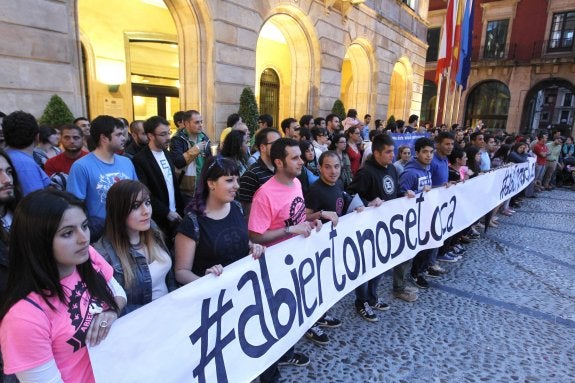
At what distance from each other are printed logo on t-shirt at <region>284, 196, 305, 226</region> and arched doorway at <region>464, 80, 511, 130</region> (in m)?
30.6

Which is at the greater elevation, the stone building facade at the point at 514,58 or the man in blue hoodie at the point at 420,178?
the stone building facade at the point at 514,58

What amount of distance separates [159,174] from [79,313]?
2.03 metres

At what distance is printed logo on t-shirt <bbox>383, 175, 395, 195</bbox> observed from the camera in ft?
11.5

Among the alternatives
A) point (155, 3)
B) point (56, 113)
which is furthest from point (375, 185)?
point (155, 3)

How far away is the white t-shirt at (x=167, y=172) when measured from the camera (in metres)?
3.34

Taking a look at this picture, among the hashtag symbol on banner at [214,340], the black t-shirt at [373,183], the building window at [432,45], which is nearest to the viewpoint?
the hashtag symbol on banner at [214,340]

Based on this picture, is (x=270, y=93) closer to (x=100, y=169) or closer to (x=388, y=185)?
(x=388, y=185)

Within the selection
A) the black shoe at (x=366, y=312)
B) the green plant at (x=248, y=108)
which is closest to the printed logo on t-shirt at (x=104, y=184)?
the black shoe at (x=366, y=312)

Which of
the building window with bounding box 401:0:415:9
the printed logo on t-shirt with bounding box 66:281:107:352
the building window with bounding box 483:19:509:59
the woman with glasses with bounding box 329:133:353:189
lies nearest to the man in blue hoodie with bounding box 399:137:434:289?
the woman with glasses with bounding box 329:133:353:189

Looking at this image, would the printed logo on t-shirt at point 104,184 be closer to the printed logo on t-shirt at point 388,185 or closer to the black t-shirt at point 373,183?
the black t-shirt at point 373,183

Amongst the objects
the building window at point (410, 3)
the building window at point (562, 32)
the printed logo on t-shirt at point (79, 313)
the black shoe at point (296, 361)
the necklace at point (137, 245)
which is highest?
the building window at point (562, 32)

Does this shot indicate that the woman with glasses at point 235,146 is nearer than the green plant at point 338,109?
Yes

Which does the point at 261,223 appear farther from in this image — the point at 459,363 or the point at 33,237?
the point at 459,363

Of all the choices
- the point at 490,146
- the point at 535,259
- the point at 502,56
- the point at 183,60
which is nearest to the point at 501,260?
the point at 535,259
